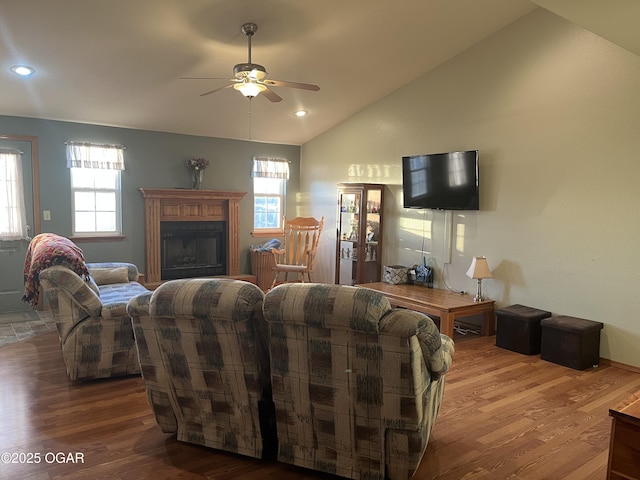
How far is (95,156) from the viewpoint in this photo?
5879 millimetres

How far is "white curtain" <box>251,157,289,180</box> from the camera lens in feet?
23.7

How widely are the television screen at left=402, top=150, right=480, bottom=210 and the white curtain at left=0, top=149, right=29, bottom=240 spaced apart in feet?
15.0

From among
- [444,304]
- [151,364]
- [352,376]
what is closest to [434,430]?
[352,376]

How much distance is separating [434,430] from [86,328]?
254cm

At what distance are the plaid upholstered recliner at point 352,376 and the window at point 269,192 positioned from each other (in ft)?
17.3

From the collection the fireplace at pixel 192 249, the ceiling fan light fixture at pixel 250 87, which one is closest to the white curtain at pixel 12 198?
the fireplace at pixel 192 249

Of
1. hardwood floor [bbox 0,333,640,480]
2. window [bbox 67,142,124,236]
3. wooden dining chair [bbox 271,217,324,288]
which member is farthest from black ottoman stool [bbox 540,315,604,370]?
window [bbox 67,142,124,236]

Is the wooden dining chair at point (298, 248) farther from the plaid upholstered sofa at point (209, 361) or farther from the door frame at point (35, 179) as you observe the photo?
the plaid upholstered sofa at point (209, 361)

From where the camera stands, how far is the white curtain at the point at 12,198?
5316 mm

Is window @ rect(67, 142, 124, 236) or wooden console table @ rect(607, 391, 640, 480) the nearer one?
wooden console table @ rect(607, 391, 640, 480)

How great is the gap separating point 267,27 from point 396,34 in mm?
1283

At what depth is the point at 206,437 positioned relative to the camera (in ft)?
8.23

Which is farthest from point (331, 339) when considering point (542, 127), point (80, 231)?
point (80, 231)

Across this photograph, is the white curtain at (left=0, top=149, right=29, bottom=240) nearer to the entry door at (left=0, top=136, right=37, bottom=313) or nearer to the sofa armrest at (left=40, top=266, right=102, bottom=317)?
the entry door at (left=0, top=136, right=37, bottom=313)
